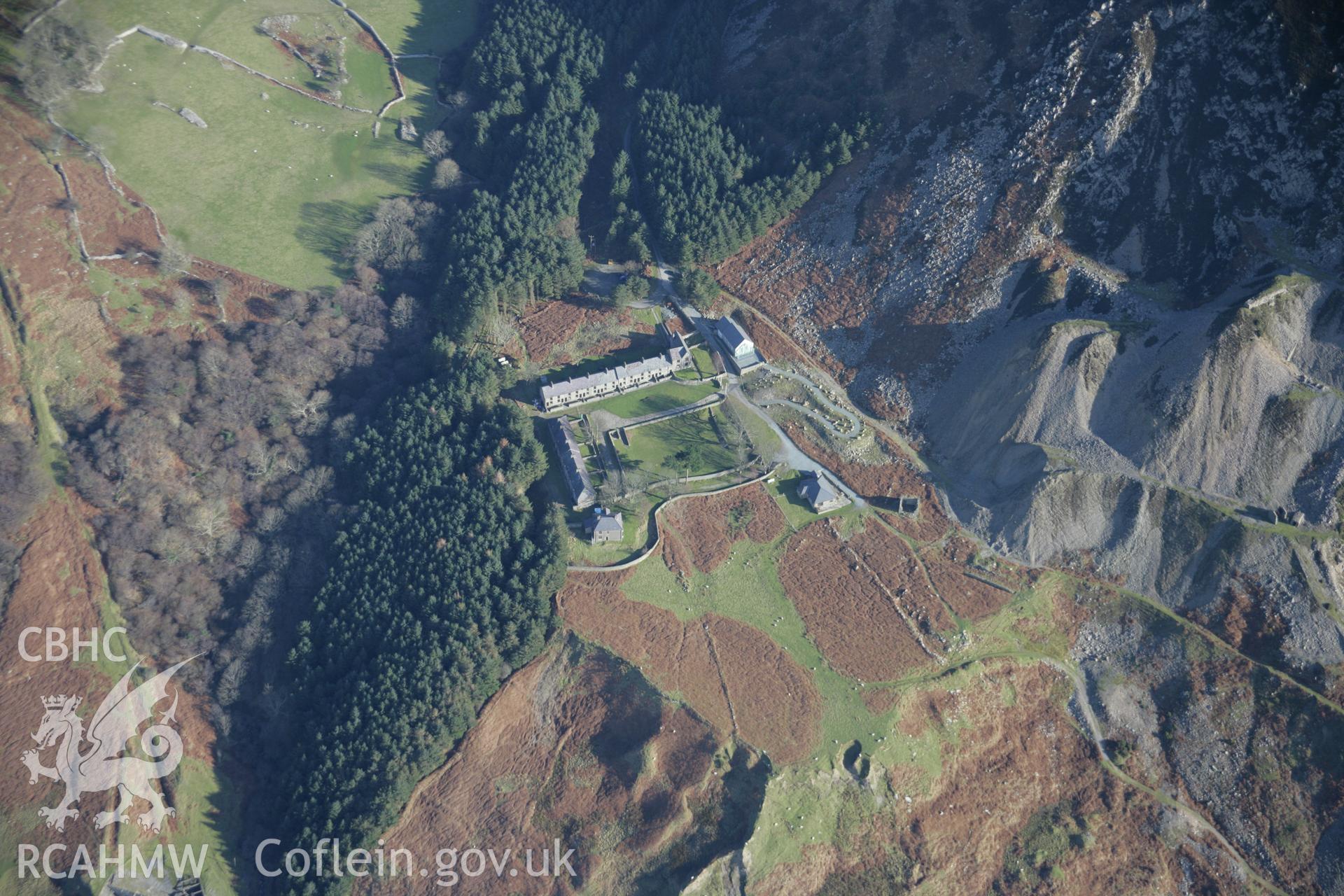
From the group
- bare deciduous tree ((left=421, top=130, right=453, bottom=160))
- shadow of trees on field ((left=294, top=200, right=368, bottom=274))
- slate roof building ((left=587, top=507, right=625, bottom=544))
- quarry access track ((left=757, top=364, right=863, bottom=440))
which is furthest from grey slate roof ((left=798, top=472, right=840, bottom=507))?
bare deciduous tree ((left=421, top=130, right=453, bottom=160))

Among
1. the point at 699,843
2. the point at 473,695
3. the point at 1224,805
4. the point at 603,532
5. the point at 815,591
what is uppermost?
the point at 1224,805

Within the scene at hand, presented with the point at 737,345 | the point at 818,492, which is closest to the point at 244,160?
the point at 737,345

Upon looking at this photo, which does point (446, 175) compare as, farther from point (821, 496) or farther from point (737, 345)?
point (821, 496)

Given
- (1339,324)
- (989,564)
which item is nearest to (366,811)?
(989,564)

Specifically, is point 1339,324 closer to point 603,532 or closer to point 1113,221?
point 1113,221

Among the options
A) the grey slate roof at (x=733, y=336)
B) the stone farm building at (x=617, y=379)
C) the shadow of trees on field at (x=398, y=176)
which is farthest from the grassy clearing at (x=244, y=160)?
the grey slate roof at (x=733, y=336)
